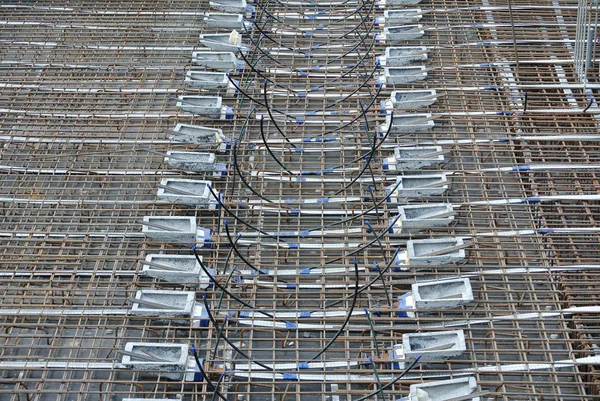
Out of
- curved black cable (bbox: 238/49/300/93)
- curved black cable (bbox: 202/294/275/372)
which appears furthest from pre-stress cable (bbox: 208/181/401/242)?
curved black cable (bbox: 238/49/300/93)

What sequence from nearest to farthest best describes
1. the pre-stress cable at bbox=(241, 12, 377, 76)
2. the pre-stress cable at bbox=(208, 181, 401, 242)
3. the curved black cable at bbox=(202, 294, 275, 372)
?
the curved black cable at bbox=(202, 294, 275, 372)
the pre-stress cable at bbox=(208, 181, 401, 242)
the pre-stress cable at bbox=(241, 12, 377, 76)

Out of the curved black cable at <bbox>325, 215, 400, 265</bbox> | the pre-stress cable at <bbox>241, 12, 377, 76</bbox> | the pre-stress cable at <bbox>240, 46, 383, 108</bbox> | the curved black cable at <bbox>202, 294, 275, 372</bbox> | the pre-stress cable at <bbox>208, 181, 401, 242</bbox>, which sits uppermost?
the pre-stress cable at <bbox>241, 12, 377, 76</bbox>

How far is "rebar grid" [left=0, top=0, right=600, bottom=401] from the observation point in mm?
9219

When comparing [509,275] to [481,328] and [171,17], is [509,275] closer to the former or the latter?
[481,328]

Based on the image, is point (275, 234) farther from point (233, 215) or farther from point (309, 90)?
point (309, 90)

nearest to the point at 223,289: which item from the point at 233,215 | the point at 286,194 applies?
the point at 233,215

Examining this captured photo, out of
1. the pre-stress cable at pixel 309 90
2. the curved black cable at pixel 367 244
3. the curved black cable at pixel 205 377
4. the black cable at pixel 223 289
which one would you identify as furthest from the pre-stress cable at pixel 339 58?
the curved black cable at pixel 205 377

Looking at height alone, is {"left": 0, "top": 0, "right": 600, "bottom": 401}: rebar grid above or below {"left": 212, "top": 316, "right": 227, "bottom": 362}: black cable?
above

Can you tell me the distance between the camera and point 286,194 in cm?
1107

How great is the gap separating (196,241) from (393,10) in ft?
20.8

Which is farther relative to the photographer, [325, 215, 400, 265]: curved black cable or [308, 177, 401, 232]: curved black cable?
[308, 177, 401, 232]: curved black cable

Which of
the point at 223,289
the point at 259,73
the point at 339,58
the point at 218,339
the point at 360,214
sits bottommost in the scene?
the point at 218,339

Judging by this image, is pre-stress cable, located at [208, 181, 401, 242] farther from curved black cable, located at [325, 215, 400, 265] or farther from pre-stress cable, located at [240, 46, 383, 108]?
pre-stress cable, located at [240, 46, 383, 108]

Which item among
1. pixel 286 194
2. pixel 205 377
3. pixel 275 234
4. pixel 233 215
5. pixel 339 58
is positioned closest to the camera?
pixel 205 377
